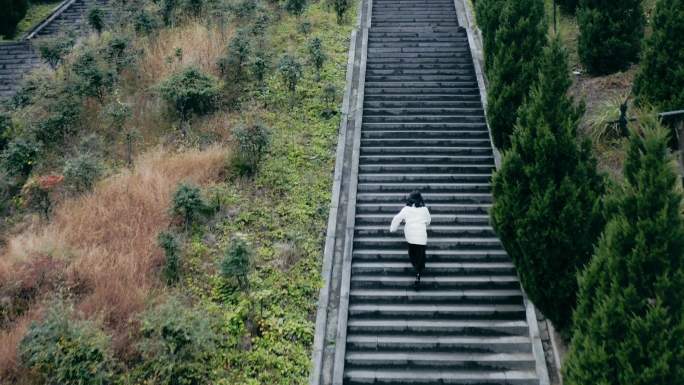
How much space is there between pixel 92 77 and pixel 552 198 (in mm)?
12104

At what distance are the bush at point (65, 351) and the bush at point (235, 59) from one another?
934 centimetres

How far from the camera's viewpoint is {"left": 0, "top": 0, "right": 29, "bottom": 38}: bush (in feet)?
69.2

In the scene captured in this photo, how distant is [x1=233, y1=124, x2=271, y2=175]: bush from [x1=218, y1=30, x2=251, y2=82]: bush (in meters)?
4.03

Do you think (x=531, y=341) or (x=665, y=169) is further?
(x=531, y=341)

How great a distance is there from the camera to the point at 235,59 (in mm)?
15039

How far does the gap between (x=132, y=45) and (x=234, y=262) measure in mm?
10873

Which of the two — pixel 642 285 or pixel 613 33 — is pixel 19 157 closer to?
pixel 642 285

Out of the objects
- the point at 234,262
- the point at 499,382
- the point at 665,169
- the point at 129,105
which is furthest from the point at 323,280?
the point at 129,105

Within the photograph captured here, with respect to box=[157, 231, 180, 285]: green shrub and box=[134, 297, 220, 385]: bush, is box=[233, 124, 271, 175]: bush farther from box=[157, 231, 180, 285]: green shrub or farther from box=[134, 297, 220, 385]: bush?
box=[134, 297, 220, 385]: bush

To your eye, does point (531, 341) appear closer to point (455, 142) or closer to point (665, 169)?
point (665, 169)

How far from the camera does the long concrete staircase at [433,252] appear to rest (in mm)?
8469

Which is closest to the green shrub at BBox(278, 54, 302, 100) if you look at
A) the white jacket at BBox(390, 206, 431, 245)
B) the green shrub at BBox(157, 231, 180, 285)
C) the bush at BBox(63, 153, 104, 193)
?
the bush at BBox(63, 153, 104, 193)

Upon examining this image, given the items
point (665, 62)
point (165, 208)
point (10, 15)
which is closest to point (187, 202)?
point (165, 208)

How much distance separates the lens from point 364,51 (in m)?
16.6
